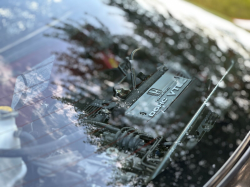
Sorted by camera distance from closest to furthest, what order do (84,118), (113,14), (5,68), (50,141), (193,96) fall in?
(50,141), (84,118), (5,68), (193,96), (113,14)

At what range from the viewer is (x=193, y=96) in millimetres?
1717

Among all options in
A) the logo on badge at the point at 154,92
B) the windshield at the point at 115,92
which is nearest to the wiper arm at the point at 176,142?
the windshield at the point at 115,92

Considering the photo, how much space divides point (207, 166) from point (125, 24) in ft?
3.34

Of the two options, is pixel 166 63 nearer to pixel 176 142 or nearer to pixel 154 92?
pixel 154 92

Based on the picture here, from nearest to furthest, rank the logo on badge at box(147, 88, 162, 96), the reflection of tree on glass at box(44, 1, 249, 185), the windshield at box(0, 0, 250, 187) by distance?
the windshield at box(0, 0, 250, 187)
the reflection of tree on glass at box(44, 1, 249, 185)
the logo on badge at box(147, 88, 162, 96)

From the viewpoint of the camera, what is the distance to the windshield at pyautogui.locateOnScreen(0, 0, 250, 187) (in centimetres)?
135

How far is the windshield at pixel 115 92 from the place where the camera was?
1.35m

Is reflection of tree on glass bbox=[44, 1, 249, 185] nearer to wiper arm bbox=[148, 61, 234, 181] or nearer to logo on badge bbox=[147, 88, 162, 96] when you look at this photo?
wiper arm bbox=[148, 61, 234, 181]

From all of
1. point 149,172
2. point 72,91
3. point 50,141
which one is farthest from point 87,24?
point 149,172

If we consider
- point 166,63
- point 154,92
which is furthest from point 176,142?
point 166,63

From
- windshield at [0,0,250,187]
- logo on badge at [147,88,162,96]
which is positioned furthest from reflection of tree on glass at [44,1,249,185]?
logo on badge at [147,88,162,96]

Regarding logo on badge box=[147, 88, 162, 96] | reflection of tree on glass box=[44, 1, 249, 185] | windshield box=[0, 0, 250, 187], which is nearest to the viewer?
windshield box=[0, 0, 250, 187]

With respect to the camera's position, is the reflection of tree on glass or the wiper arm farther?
the reflection of tree on glass

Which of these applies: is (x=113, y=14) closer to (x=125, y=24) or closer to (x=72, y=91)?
(x=125, y=24)
